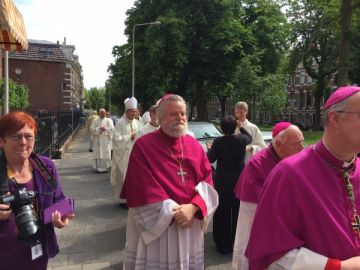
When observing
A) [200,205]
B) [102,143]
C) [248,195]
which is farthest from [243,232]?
[102,143]

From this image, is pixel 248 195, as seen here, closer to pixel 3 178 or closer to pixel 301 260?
pixel 301 260

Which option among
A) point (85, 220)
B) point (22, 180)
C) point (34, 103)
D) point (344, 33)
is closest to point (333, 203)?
point (22, 180)

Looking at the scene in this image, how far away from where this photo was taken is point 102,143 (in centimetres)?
1321

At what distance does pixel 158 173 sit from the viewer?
3.48m

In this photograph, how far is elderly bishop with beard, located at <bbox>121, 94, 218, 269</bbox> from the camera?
3408 millimetres

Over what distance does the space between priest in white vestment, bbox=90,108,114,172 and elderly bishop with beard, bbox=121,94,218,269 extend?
30.8 feet

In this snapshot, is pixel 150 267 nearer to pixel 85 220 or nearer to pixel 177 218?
pixel 177 218

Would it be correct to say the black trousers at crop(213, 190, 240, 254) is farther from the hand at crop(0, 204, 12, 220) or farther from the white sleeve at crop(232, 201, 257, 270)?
the hand at crop(0, 204, 12, 220)

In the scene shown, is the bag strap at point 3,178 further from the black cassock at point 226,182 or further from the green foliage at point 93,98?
the green foliage at point 93,98

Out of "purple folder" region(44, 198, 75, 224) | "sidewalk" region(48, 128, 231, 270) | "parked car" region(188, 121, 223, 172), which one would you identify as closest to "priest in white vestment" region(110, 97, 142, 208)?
"sidewalk" region(48, 128, 231, 270)

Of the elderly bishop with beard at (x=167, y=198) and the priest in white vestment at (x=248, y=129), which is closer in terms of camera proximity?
the elderly bishop with beard at (x=167, y=198)

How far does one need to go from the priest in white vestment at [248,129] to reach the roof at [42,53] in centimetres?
4440

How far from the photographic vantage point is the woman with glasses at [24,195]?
2.48 meters

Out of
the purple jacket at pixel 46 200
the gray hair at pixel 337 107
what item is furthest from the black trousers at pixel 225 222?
the gray hair at pixel 337 107
